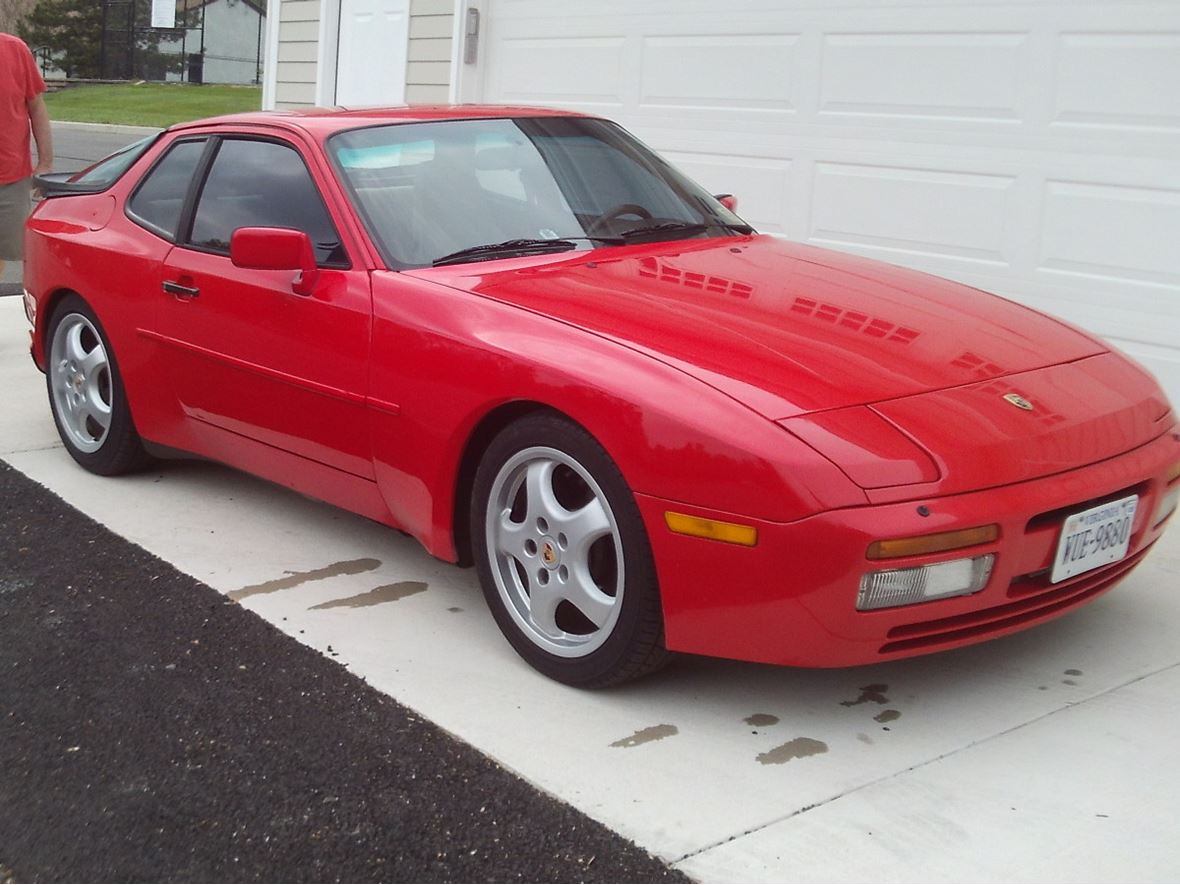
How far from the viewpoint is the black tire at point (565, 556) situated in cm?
322

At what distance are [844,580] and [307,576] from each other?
1.93 metres

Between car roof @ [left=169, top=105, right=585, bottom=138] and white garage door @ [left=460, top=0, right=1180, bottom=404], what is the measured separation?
2.75 m

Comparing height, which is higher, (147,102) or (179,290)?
(147,102)

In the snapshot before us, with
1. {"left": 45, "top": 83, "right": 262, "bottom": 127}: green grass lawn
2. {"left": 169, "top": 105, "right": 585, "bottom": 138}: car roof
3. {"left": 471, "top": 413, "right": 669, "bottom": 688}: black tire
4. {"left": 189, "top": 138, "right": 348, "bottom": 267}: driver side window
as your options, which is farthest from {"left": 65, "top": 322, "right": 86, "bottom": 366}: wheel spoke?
{"left": 45, "top": 83, "right": 262, "bottom": 127}: green grass lawn

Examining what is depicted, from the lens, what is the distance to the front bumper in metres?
2.92

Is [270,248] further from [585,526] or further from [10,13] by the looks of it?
[10,13]

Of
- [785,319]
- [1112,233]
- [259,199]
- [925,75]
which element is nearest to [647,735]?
[785,319]

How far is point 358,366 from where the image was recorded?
3906 millimetres

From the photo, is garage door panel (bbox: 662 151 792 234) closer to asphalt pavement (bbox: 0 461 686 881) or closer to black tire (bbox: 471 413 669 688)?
black tire (bbox: 471 413 669 688)

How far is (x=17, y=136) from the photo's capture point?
730cm

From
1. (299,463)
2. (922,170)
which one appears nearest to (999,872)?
(299,463)

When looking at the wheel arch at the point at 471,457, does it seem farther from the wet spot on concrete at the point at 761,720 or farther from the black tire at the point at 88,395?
the black tire at the point at 88,395

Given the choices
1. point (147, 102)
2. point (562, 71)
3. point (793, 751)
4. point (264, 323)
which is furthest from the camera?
point (147, 102)

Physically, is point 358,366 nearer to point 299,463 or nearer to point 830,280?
point 299,463
